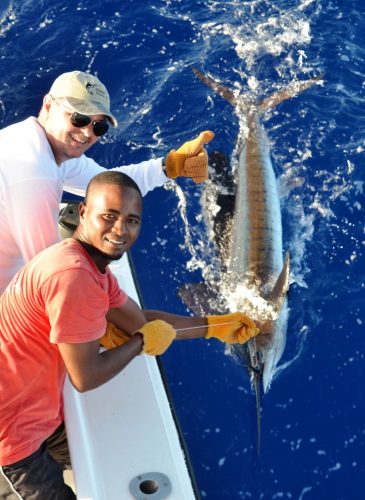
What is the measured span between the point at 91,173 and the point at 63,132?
66cm

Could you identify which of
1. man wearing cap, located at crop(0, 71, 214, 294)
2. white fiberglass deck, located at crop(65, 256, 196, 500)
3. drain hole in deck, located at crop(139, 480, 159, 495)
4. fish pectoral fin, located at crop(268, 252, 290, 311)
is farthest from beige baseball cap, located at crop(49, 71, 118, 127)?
drain hole in deck, located at crop(139, 480, 159, 495)

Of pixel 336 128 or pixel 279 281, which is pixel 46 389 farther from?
pixel 336 128

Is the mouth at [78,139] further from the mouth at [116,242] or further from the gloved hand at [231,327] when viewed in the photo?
the gloved hand at [231,327]

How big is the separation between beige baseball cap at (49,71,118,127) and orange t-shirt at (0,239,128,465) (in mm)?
873

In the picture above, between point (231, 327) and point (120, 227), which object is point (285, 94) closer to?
point (231, 327)

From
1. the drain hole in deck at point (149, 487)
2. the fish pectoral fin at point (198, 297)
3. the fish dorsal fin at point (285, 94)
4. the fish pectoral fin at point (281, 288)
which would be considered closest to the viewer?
the drain hole in deck at point (149, 487)

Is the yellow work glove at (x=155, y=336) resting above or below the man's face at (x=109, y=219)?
below

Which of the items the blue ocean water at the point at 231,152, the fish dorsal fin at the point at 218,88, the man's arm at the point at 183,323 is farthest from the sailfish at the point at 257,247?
the man's arm at the point at 183,323

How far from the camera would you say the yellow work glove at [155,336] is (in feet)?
7.35

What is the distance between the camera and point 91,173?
10.6 feet

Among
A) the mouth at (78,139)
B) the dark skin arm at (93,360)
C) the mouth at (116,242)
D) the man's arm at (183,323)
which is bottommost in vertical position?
the man's arm at (183,323)

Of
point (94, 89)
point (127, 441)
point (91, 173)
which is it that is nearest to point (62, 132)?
point (94, 89)

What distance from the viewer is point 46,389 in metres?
2.01

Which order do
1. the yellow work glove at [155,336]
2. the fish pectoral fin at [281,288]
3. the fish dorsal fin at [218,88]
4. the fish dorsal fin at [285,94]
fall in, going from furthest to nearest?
the fish dorsal fin at [218,88] < the fish dorsal fin at [285,94] < the fish pectoral fin at [281,288] < the yellow work glove at [155,336]
